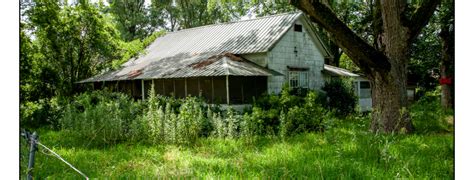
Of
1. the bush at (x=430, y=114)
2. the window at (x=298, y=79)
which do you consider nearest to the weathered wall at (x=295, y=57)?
the window at (x=298, y=79)

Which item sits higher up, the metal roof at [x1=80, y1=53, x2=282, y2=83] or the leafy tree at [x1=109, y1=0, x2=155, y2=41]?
the leafy tree at [x1=109, y1=0, x2=155, y2=41]

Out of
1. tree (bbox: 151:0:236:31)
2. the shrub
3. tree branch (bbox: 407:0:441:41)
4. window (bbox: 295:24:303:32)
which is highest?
window (bbox: 295:24:303:32)

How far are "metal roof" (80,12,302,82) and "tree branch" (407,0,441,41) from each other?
5718 mm

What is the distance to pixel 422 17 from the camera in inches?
206

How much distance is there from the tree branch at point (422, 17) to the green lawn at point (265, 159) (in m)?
1.49

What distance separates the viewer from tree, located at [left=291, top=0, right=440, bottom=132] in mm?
6363

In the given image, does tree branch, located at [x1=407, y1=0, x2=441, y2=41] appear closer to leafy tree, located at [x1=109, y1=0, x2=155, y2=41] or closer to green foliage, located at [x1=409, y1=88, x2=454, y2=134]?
green foliage, located at [x1=409, y1=88, x2=454, y2=134]

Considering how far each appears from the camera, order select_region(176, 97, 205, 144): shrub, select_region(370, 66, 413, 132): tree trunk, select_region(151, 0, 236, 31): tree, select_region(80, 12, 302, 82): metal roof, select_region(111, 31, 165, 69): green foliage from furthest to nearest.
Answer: select_region(80, 12, 302, 82): metal roof < select_region(111, 31, 165, 69): green foliage < select_region(151, 0, 236, 31): tree < select_region(370, 66, 413, 132): tree trunk < select_region(176, 97, 205, 144): shrub

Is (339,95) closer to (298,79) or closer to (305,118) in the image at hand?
(298,79)

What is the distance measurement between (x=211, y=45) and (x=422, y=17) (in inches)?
349

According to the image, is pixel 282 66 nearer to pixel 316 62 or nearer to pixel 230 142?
pixel 316 62

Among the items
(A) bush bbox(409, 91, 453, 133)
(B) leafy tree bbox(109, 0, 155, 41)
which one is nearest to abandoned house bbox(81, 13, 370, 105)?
(B) leafy tree bbox(109, 0, 155, 41)

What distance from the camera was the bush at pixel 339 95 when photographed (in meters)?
12.5

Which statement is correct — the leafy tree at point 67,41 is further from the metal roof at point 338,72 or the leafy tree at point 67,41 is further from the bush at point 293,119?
the metal roof at point 338,72
